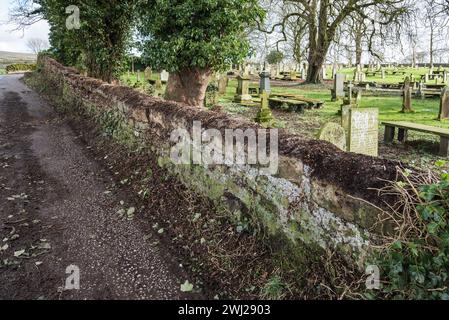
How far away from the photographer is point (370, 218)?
7.75 feet

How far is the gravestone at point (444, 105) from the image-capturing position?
10.4 m

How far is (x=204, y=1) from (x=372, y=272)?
24.3 feet

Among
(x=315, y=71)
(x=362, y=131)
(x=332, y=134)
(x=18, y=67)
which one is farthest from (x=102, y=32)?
(x=18, y=67)

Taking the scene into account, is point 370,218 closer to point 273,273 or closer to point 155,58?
point 273,273

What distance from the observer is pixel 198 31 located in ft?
26.9

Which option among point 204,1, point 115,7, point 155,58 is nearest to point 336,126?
point 204,1

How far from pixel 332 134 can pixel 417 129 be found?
3.69 meters

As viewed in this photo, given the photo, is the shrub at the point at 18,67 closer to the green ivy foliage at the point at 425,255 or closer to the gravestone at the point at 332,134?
the gravestone at the point at 332,134

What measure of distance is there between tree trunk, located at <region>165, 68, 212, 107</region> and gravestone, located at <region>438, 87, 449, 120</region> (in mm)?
7200

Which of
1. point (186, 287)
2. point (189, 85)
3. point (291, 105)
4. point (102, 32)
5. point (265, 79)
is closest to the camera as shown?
point (186, 287)

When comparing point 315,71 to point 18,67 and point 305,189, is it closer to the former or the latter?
point 305,189

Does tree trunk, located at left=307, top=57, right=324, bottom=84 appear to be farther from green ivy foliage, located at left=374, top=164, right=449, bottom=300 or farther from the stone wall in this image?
green ivy foliage, located at left=374, top=164, right=449, bottom=300

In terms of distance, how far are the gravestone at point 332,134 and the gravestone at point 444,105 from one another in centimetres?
712

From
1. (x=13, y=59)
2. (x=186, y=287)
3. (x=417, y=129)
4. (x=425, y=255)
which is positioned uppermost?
(x=13, y=59)
